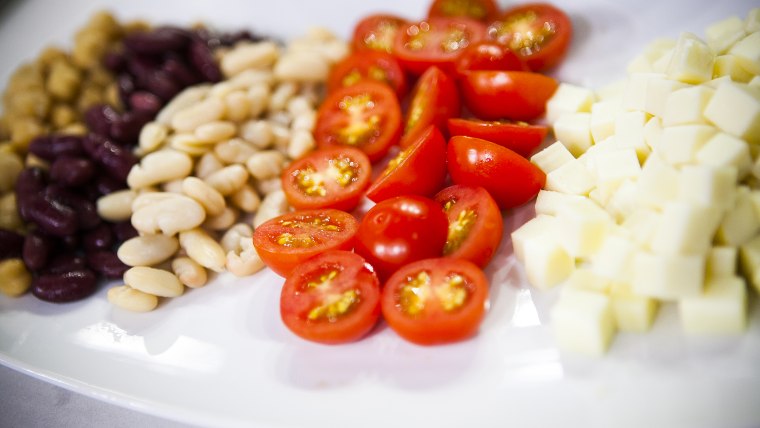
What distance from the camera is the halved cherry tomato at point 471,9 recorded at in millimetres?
2461

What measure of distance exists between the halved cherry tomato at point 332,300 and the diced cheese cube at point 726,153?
899mm

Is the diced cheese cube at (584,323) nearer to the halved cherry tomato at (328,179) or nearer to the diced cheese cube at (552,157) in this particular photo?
the diced cheese cube at (552,157)

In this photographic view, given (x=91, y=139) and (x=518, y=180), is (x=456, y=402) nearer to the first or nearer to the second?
(x=518, y=180)

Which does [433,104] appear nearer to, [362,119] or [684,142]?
[362,119]

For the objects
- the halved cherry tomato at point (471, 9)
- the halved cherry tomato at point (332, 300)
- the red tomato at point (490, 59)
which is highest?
the halved cherry tomato at point (471, 9)

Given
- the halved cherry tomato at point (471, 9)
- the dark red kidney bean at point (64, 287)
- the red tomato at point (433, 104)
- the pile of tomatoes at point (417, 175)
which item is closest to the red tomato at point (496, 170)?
the pile of tomatoes at point (417, 175)

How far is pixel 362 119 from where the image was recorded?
7.19 feet

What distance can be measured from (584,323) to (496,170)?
0.56 m

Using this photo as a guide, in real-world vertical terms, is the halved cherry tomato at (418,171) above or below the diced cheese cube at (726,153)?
below

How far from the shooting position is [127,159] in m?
2.13

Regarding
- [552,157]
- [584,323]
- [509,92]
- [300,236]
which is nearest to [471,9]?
[509,92]

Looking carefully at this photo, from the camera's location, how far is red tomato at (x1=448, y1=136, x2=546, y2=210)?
176 cm

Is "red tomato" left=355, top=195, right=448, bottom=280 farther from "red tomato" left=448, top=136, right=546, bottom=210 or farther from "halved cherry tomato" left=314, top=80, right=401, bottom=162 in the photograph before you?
"halved cherry tomato" left=314, top=80, right=401, bottom=162

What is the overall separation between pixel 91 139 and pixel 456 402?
5.42 feet
